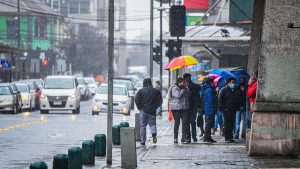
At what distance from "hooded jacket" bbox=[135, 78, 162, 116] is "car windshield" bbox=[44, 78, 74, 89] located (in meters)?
24.6

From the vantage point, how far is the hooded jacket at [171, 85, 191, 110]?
25.0 meters

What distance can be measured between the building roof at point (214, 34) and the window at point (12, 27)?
56950 mm

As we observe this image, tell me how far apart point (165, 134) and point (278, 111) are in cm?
1092

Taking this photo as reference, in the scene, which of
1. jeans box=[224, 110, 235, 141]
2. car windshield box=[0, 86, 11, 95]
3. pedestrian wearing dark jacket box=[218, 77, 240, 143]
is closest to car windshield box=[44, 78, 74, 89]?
car windshield box=[0, 86, 11, 95]

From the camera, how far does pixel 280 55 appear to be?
19719 mm

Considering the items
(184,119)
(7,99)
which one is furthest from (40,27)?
(184,119)

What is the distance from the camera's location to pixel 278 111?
19.5 metres

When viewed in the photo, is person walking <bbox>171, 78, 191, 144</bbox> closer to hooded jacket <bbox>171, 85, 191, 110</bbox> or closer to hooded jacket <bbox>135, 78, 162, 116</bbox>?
hooded jacket <bbox>171, 85, 191, 110</bbox>

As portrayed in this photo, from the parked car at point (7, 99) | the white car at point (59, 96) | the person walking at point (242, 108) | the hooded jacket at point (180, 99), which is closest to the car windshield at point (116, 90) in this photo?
the white car at point (59, 96)

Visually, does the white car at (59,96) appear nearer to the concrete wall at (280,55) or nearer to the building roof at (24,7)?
the concrete wall at (280,55)

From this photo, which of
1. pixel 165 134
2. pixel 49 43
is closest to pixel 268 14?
pixel 165 134

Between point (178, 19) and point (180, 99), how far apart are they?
9.70 m

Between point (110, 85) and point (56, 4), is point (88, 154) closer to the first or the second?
point (110, 85)

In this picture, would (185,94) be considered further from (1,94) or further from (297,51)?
(1,94)
